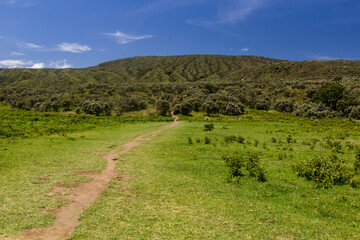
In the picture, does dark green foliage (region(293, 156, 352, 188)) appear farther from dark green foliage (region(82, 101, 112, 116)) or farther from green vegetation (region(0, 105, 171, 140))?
dark green foliage (region(82, 101, 112, 116))

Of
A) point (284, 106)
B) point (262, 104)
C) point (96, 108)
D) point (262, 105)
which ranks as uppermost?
point (262, 104)

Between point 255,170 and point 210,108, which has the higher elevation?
point 210,108

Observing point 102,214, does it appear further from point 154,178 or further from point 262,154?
point 262,154

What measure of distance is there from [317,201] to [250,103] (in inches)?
4201

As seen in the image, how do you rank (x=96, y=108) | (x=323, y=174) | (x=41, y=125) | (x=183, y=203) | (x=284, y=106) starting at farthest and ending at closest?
(x=284, y=106)
(x=96, y=108)
(x=41, y=125)
(x=323, y=174)
(x=183, y=203)

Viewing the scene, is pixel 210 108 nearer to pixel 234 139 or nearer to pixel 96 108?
pixel 96 108

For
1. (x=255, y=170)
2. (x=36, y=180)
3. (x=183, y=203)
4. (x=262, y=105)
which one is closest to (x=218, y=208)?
(x=183, y=203)

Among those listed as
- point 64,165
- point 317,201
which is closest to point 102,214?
point 64,165

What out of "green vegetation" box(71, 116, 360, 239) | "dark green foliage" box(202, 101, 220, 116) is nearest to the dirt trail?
"green vegetation" box(71, 116, 360, 239)

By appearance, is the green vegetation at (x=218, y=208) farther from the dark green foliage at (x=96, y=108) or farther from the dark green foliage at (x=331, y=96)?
the dark green foliage at (x=331, y=96)

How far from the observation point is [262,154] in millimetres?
20328

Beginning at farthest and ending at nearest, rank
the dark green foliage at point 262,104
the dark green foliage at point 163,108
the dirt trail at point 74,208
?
1. the dark green foliage at point 262,104
2. the dark green foliage at point 163,108
3. the dirt trail at point 74,208

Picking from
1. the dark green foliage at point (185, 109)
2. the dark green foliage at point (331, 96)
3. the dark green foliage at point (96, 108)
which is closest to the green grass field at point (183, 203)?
the dark green foliage at point (185, 109)

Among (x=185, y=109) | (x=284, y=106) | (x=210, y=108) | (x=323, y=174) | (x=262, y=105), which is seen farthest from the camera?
(x=262, y=105)
